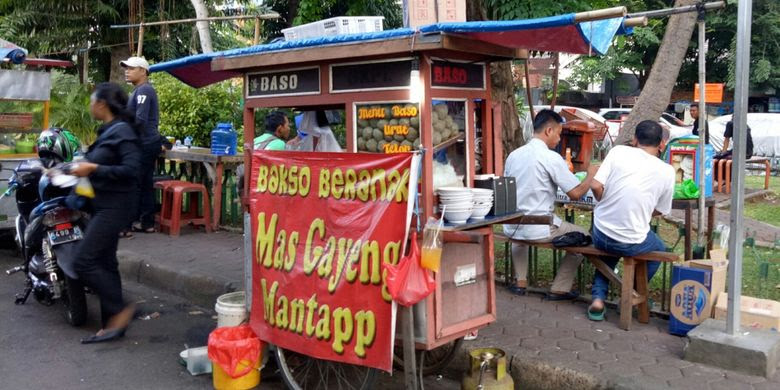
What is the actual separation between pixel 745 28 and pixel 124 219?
421 cm

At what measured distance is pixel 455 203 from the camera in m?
3.86

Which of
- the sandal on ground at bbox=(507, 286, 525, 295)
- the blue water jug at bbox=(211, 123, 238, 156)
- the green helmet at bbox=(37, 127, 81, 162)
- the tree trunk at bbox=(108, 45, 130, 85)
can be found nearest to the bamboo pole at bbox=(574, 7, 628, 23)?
the sandal on ground at bbox=(507, 286, 525, 295)

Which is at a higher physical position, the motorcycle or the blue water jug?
the blue water jug

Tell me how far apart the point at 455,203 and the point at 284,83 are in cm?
141

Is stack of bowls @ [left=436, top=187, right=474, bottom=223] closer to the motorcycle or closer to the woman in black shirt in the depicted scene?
the woman in black shirt

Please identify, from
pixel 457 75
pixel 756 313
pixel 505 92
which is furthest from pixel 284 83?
pixel 505 92

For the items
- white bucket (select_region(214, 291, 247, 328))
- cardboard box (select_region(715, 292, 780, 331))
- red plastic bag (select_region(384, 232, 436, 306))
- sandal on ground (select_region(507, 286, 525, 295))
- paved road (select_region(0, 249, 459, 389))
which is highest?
red plastic bag (select_region(384, 232, 436, 306))

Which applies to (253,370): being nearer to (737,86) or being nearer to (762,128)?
(737,86)

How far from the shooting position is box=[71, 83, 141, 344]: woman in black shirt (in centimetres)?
499

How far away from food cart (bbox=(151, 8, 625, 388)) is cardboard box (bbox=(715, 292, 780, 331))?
1.44 m

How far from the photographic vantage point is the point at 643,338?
4895 millimetres

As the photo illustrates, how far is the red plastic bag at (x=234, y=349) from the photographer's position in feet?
13.9

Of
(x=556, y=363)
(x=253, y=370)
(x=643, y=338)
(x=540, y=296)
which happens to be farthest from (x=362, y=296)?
(x=540, y=296)

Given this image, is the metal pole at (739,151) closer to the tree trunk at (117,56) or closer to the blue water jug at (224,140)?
the blue water jug at (224,140)
